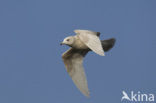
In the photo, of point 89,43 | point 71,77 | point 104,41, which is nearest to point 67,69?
point 71,77

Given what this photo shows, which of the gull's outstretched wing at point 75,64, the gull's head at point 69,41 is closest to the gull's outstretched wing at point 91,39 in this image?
the gull's head at point 69,41

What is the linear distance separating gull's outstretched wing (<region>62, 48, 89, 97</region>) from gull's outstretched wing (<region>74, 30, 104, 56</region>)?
1158 mm

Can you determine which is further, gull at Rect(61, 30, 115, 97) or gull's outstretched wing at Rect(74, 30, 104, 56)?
gull at Rect(61, 30, 115, 97)

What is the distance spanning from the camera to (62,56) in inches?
540

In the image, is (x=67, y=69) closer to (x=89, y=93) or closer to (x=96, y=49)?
(x=89, y=93)

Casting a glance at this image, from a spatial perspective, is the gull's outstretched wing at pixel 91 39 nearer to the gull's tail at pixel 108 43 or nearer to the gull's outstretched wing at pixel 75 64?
the gull's tail at pixel 108 43

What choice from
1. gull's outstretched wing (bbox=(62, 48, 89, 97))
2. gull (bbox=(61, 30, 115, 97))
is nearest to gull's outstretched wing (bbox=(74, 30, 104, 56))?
gull (bbox=(61, 30, 115, 97))

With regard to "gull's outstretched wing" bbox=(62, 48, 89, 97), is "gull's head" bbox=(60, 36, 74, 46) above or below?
above

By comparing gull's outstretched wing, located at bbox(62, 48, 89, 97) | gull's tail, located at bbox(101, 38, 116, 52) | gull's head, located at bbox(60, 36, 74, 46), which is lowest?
gull's outstretched wing, located at bbox(62, 48, 89, 97)

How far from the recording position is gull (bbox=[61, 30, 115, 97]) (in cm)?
1267

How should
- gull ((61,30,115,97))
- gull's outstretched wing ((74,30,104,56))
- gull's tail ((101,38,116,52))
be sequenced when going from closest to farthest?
1. gull's outstretched wing ((74,30,104,56))
2. gull ((61,30,115,97))
3. gull's tail ((101,38,116,52))

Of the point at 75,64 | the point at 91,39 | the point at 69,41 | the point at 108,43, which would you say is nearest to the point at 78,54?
the point at 75,64

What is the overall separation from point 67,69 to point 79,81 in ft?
1.89

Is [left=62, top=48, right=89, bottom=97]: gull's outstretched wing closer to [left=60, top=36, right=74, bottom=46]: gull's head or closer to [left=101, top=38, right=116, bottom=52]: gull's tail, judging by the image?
[left=101, top=38, right=116, bottom=52]: gull's tail
